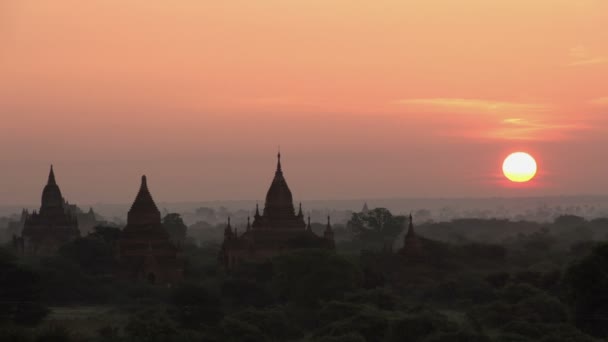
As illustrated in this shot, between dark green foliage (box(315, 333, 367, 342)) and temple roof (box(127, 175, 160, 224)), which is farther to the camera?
temple roof (box(127, 175, 160, 224))

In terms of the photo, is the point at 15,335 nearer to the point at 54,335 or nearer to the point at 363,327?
the point at 54,335

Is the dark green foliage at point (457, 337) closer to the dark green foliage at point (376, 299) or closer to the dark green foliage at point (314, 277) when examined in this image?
the dark green foliage at point (376, 299)

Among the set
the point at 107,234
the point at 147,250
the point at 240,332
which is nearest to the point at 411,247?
the point at 147,250

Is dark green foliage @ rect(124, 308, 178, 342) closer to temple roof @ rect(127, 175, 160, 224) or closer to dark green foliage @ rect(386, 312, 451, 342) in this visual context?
dark green foliage @ rect(386, 312, 451, 342)

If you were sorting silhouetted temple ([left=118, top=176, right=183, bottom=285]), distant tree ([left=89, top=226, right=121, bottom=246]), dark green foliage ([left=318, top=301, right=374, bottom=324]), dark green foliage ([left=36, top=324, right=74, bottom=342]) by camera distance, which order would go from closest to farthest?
dark green foliage ([left=36, top=324, right=74, bottom=342]), dark green foliage ([left=318, top=301, right=374, bottom=324]), silhouetted temple ([left=118, top=176, right=183, bottom=285]), distant tree ([left=89, top=226, right=121, bottom=246])

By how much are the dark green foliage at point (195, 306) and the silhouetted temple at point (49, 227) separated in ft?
133

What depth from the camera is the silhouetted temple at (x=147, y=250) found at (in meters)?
87.4

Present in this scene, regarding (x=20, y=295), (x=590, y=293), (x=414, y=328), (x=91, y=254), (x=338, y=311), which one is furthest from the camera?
(x=91, y=254)

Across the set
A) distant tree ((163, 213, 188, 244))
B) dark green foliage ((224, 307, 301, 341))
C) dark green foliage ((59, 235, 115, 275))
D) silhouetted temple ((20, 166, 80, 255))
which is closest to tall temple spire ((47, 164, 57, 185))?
silhouetted temple ((20, 166, 80, 255))

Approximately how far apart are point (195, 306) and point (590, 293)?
693 inches

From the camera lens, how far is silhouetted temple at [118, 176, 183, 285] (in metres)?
87.4

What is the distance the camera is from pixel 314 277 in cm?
7362

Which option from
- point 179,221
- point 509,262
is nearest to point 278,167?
point 509,262

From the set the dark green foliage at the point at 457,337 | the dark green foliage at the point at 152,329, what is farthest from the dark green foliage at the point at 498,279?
the dark green foliage at the point at 152,329
